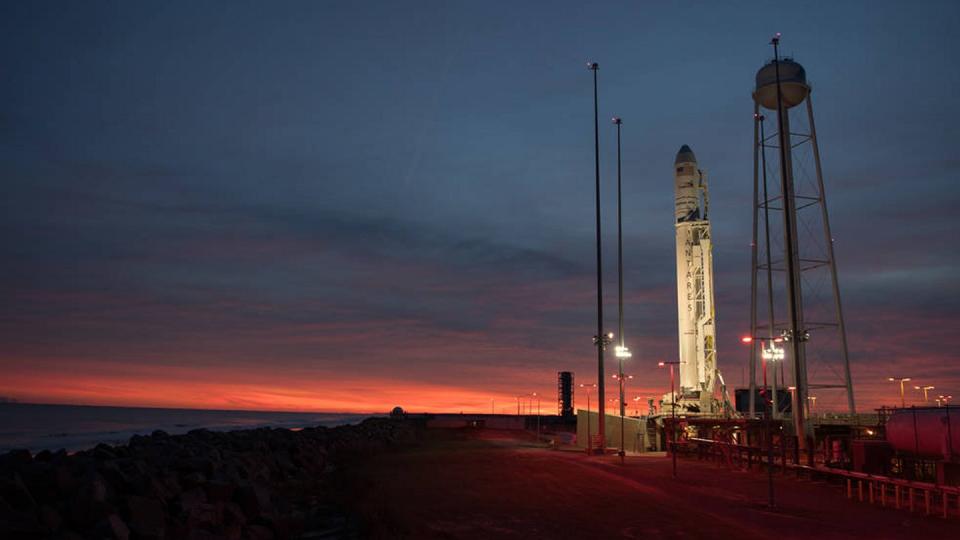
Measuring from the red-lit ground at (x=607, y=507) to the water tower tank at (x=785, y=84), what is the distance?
36.1 m

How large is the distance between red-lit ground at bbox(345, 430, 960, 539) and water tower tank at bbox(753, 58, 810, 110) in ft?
118

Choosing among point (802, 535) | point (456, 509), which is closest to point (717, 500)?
point (802, 535)

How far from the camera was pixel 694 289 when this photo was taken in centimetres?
6084

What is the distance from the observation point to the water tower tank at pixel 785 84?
186ft

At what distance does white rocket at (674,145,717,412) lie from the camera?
59.8 metres

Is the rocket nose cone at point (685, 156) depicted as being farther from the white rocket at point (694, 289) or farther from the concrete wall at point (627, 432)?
the concrete wall at point (627, 432)

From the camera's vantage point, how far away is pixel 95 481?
50.7 feet

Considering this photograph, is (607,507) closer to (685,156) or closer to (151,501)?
(151,501)

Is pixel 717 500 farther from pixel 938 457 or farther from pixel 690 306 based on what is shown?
pixel 690 306

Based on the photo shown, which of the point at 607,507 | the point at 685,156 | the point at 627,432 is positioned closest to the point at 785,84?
the point at 685,156

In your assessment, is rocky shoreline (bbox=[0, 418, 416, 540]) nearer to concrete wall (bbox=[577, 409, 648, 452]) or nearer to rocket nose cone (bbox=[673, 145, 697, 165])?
concrete wall (bbox=[577, 409, 648, 452])

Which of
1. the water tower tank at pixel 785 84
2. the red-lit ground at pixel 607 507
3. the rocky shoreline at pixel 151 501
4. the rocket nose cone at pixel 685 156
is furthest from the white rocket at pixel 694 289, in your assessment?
the rocky shoreline at pixel 151 501

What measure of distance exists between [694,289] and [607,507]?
141 feet

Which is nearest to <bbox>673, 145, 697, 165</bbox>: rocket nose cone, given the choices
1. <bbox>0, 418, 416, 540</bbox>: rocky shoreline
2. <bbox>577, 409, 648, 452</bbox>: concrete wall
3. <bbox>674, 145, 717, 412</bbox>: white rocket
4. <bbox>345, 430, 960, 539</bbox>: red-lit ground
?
<bbox>674, 145, 717, 412</bbox>: white rocket
